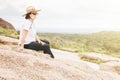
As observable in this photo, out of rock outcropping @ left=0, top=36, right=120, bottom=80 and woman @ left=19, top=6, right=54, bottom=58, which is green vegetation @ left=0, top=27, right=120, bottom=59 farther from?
rock outcropping @ left=0, top=36, right=120, bottom=80

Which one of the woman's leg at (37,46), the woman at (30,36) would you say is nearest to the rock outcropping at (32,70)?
the woman at (30,36)

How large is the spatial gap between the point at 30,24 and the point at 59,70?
266 cm

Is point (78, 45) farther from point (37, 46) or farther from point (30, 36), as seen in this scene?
point (30, 36)

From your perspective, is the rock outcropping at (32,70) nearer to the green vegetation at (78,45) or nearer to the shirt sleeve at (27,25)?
the shirt sleeve at (27,25)

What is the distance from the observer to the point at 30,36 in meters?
12.1

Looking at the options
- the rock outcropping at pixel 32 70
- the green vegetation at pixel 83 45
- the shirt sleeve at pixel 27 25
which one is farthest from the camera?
the green vegetation at pixel 83 45

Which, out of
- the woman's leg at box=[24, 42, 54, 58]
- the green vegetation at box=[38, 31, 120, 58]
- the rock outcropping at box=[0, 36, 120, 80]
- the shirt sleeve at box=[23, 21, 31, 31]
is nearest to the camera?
the rock outcropping at box=[0, 36, 120, 80]

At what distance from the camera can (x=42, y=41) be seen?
1284cm

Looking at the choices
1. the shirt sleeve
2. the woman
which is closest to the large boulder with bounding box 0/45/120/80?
the woman

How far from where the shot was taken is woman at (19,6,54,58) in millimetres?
11552

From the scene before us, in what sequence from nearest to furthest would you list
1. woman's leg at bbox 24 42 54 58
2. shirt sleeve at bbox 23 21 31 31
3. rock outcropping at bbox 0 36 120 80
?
rock outcropping at bbox 0 36 120 80
shirt sleeve at bbox 23 21 31 31
woman's leg at bbox 24 42 54 58

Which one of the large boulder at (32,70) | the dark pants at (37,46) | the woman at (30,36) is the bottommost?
the large boulder at (32,70)

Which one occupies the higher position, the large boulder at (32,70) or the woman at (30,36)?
the woman at (30,36)

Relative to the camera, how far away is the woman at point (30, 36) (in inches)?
455
